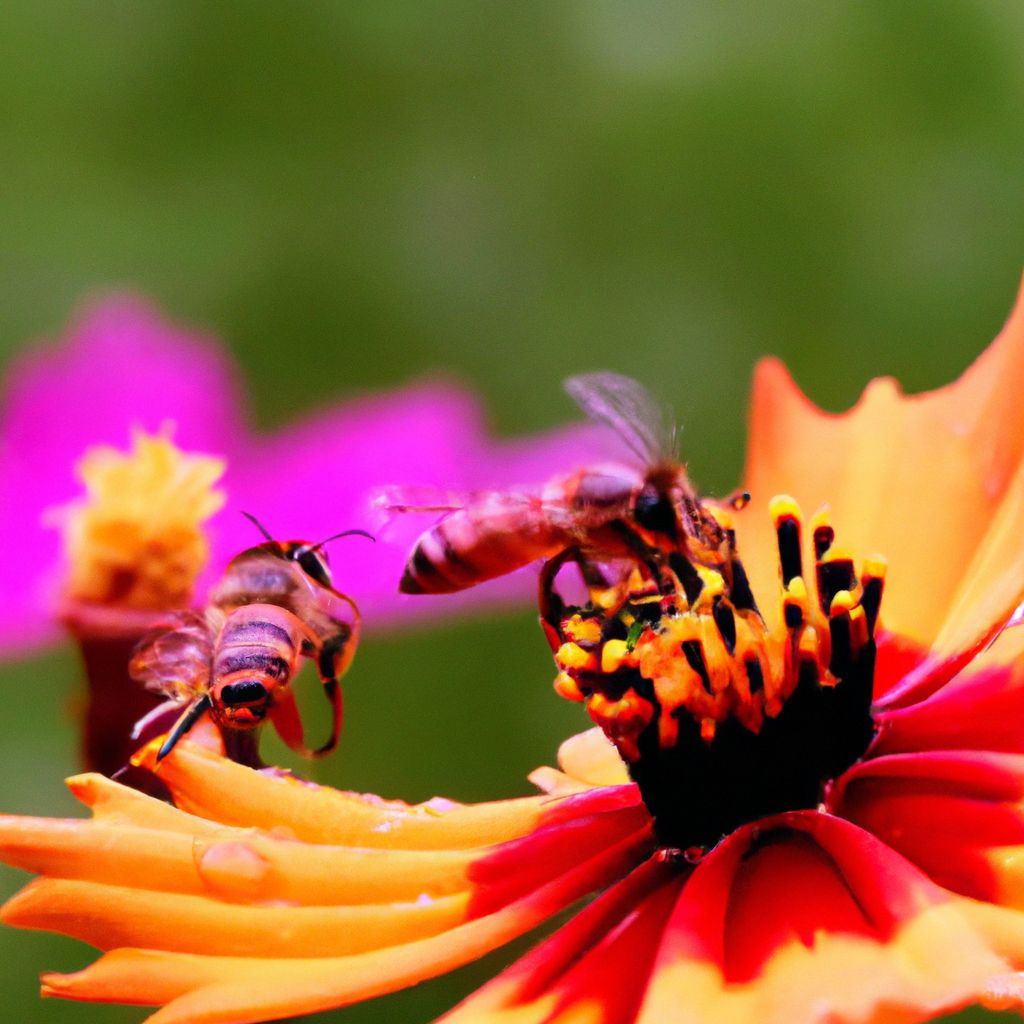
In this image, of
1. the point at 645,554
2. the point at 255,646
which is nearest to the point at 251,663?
the point at 255,646

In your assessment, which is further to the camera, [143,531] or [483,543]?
[143,531]

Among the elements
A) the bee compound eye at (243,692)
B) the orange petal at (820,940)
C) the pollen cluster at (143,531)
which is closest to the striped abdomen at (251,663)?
the bee compound eye at (243,692)

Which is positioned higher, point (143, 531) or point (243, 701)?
point (143, 531)

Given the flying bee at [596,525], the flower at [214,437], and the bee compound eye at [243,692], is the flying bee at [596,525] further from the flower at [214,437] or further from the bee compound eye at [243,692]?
the flower at [214,437]

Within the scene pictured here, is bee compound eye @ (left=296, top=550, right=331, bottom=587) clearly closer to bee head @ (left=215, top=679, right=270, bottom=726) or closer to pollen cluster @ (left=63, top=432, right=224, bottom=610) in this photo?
bee head @ (left=215, top=679, right=270, bottom=726)

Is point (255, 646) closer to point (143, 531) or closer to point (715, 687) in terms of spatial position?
point (715, 687)

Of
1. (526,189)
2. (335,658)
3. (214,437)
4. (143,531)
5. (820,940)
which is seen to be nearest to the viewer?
(820,940)

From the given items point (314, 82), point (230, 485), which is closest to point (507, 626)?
point (230, 485)
